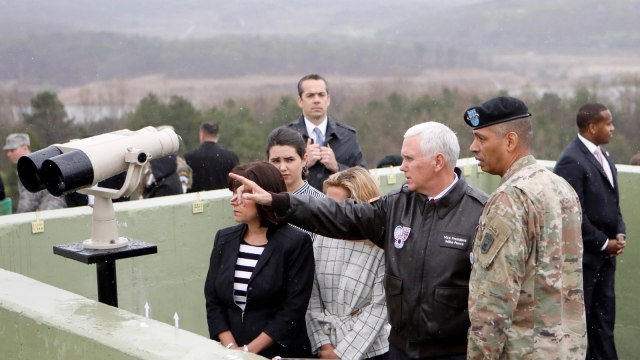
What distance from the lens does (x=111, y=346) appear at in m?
3.13

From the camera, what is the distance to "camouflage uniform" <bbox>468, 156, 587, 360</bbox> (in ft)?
10.8

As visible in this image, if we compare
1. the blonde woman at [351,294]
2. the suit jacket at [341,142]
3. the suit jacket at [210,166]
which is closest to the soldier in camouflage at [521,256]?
the blonde woman at [351,294]

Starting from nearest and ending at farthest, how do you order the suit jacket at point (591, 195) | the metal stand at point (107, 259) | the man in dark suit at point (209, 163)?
the metal stand at point (107, 259) → the suit jacket at point (591, 195) → the man in dark suit at point (209, 163)

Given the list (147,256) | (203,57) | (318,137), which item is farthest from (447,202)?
(203,57)

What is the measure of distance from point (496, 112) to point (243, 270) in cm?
144

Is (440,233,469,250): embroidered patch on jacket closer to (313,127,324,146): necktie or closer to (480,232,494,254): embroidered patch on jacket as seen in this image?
(480,232,494,254): embroidered patch on jacket

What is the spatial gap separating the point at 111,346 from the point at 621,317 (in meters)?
5.13

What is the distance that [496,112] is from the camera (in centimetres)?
355

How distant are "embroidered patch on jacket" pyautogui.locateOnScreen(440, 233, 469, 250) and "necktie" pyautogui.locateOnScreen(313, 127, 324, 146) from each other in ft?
9.26

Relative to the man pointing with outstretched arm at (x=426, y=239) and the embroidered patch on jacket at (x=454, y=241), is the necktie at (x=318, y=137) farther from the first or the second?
the embroidered patch on jacket at (x=454, y=241)

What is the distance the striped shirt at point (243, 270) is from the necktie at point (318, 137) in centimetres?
208

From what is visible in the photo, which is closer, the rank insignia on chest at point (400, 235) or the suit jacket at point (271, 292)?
the rank insignia on chest at point (400, 235)

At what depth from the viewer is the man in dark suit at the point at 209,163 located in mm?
8828

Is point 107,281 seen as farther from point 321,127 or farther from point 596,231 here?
point 596,231
